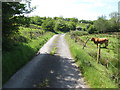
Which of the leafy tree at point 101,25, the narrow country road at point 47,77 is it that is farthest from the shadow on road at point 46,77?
the leafy tree at point 101,25

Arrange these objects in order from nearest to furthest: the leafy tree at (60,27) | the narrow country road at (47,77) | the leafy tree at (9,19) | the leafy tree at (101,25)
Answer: the narrow country road at (47,77), the leafy tree at (9,19), the leafy tree at (101,25), the leafy tree at (60,27)

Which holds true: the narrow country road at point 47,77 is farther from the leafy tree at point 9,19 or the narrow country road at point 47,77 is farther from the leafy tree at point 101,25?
the leafy tree at point 101,25

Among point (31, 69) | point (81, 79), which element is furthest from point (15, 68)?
point (81, 79)

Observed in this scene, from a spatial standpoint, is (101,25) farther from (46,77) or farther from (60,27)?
(46,77)

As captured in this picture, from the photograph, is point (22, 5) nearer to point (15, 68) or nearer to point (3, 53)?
point (3, 53)

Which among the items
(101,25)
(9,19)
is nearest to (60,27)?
(101,25)

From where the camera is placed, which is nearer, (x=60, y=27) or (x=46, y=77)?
(x=46, y=77)

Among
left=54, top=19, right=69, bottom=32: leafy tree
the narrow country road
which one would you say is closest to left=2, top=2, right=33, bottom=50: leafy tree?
the narrow country road

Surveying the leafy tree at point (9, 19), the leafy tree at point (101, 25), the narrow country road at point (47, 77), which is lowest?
the narrow country road at point (47, 77)

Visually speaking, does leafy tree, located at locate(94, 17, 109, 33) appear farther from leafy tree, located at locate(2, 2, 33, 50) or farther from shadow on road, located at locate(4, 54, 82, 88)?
shadow on road, located at locate(4, 54, 82, 88)

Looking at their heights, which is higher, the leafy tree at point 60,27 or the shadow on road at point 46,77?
the leafy tree at point 60,27

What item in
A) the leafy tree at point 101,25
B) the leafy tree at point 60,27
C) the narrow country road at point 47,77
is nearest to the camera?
the narrow country road at point 47,77

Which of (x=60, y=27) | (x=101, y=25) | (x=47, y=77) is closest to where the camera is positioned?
(x=47, y=77)

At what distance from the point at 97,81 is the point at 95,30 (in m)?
67.7
